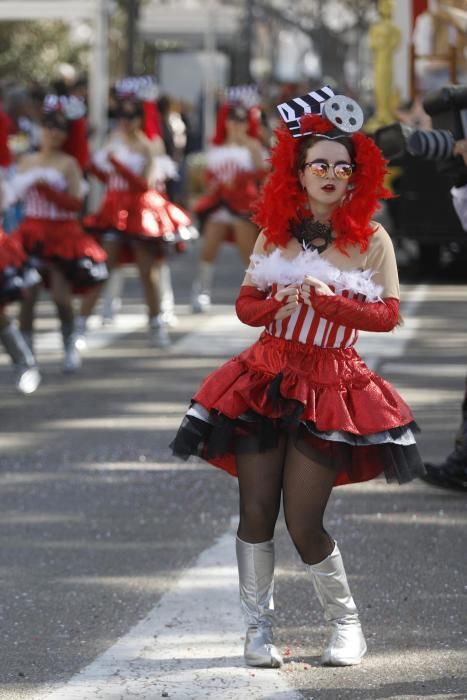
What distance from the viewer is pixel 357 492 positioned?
730cm

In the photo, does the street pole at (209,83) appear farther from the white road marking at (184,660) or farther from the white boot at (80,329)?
the white road marking at (184,660)

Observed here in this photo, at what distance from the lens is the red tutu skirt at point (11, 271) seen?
932 centimetres

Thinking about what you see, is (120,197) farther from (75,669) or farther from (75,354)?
(75,669)

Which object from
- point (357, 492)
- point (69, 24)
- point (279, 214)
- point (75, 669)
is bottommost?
point (69, 24)

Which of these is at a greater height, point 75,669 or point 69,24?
point 75,669

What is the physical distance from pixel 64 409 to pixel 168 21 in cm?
2803

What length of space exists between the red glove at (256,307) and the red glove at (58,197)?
230 inches

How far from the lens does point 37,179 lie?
34.4 ft

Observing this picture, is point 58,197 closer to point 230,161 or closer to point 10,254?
point 10,254

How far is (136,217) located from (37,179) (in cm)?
167

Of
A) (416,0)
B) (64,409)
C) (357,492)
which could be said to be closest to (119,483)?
(357,492)

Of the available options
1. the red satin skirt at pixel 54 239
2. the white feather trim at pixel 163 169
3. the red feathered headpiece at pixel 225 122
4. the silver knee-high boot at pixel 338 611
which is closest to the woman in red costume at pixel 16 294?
the red satin skirt at pixel 54 239

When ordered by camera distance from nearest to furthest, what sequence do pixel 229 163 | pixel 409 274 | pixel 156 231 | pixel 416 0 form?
pixel 156 231 → pixel 229 163 → pixel 409 274 → pixel 416 0

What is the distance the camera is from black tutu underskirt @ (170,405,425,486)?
464cm
